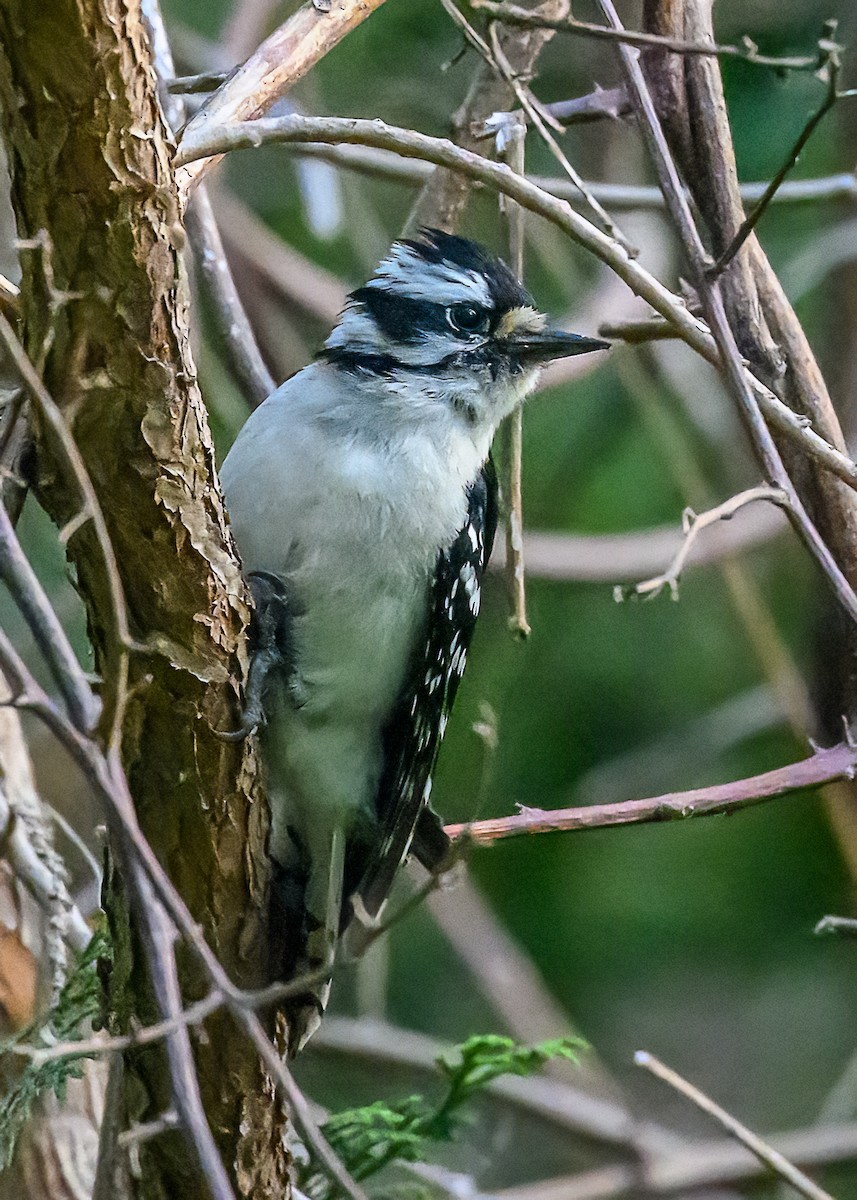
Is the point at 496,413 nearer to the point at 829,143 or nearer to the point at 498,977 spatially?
the point at 498,977

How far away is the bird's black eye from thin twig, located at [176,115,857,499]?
0.80 metres

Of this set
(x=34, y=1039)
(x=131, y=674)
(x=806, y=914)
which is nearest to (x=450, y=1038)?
(x=806, y=914)

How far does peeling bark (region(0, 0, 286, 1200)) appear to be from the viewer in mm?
1859

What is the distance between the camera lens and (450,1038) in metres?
6.04

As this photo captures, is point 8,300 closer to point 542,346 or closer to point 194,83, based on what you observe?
point 194,83

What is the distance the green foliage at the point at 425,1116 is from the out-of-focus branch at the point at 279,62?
196 cm

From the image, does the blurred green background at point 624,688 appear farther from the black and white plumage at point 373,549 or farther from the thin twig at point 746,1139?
the thin twig at point 746,1139

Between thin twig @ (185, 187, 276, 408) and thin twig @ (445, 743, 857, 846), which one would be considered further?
thin twig @ (185, 187, 276, 408)

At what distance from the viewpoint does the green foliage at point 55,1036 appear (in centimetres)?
283

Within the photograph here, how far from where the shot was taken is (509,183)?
2494 mm

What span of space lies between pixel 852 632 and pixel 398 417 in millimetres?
1136

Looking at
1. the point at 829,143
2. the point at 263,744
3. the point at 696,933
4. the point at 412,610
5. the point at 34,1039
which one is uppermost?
the point at 829,143

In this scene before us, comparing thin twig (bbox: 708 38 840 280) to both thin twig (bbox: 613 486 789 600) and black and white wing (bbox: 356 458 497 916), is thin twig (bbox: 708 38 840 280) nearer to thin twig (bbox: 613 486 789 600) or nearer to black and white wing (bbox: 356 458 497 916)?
thin twig (bbox: 613 486 789 600)

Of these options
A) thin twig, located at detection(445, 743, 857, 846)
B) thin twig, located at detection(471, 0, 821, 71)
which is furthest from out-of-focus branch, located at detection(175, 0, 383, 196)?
thin twig, located at detection(445, 743, 857, 846)
